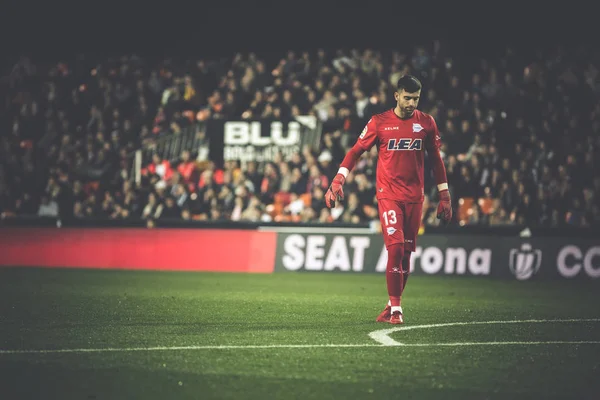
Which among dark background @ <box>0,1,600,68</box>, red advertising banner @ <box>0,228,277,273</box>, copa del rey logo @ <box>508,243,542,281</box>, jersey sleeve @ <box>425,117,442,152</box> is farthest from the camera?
dark background @ <box>0,1,600,68</box>

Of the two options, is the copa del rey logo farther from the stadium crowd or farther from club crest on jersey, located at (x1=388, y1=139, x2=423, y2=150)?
club crest on jersey, located at (x1=388, y1=139, x2=423, y2=150)

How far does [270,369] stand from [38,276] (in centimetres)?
1114

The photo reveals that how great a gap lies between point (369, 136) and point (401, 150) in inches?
14.5

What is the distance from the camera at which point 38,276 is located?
55.7 feet

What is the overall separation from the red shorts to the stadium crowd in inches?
399

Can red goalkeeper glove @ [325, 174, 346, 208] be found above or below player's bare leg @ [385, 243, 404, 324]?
above

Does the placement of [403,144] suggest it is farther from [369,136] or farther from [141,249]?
[141,249]

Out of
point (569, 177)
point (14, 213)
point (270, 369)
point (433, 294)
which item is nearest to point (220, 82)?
point (14, 213)

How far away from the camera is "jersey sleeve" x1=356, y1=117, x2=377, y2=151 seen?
1015 cm

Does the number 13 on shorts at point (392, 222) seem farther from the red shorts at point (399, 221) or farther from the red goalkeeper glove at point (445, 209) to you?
the red goalkeeper glove at point (445, 209)

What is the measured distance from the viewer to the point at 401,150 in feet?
33.1

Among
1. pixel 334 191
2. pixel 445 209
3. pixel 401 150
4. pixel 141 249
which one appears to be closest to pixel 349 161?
pixel 334 191

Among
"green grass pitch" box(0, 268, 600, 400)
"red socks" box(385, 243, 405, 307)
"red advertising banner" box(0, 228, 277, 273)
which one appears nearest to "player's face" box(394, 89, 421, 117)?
"red socks" box(385, 243, 405, 307)

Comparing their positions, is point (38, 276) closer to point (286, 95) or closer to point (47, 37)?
point (286, 95)
